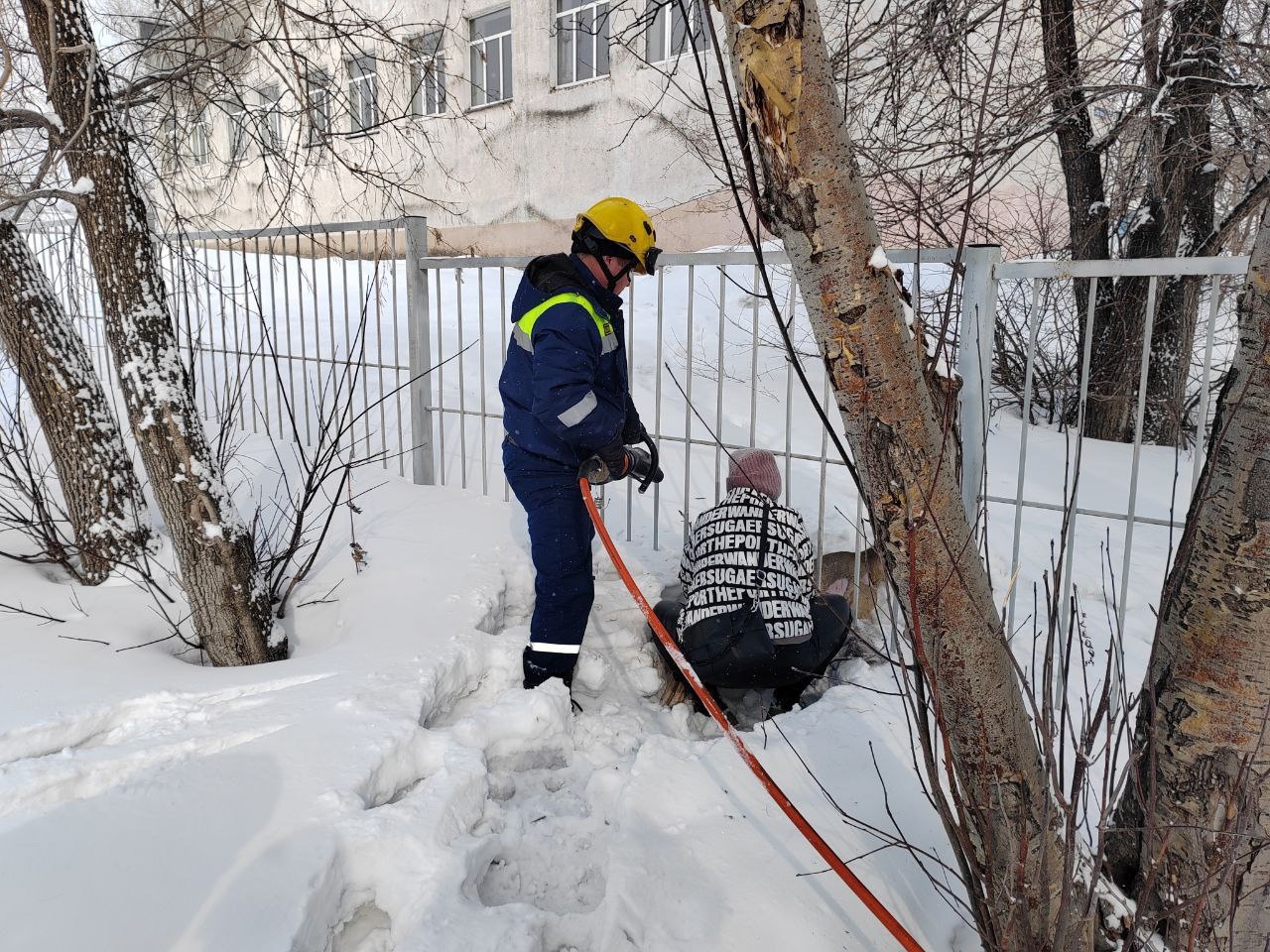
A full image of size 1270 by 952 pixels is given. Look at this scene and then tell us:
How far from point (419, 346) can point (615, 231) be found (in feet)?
6.37

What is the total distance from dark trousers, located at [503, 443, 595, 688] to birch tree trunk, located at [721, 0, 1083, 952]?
1813mm

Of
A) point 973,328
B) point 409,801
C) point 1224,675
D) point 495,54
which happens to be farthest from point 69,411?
point 495,54

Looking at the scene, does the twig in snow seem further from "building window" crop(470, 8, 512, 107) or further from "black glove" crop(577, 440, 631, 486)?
"building window" crop(470, 8, 512, 107)

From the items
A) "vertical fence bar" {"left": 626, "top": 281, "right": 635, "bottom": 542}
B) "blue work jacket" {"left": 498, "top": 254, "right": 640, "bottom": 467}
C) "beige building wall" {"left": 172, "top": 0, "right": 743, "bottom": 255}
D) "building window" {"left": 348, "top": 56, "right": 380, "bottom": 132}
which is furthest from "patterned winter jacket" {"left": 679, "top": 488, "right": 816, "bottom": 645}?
"beige building wall" {"left": 172, "top": 0, "right": 743, "bottom": 255}

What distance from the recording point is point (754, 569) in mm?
3105

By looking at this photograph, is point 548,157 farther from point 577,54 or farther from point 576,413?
point 576,413

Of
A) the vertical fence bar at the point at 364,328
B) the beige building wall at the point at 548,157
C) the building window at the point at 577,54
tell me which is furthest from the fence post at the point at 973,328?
the building window at the point at 577,54

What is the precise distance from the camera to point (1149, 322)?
280 cm

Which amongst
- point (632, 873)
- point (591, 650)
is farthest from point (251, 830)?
point (591, 650)

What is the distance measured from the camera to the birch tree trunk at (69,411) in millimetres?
3711

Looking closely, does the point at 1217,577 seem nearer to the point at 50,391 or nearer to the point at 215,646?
the point at 215,646

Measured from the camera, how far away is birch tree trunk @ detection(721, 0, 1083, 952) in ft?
3.95

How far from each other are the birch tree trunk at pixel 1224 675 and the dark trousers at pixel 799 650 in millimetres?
1472

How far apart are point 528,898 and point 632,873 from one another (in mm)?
334
